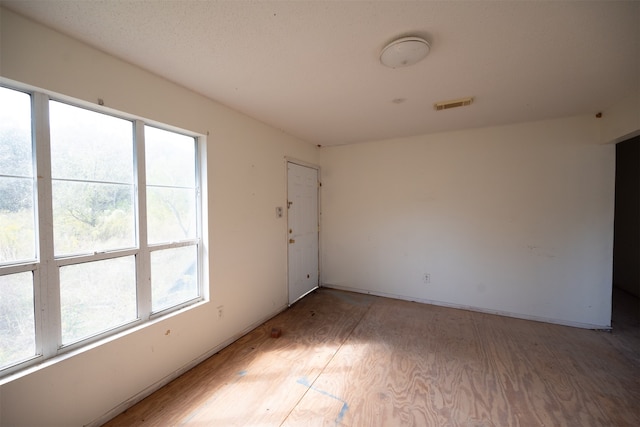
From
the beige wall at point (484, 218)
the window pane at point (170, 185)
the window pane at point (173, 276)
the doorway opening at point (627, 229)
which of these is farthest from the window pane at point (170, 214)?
the doorway opening at point (627, 229)

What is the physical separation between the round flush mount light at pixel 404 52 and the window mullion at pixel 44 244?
2.08 meters

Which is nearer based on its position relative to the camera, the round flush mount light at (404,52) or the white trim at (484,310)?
the round flush mount light at (404,52)

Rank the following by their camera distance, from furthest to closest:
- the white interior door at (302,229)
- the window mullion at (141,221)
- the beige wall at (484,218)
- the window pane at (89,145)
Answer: the white interior door at (302,229) → the beige wall at (484,218) → the window mullion at (141,221) → the window pane at (89,145)

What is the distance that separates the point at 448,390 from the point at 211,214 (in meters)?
2.45

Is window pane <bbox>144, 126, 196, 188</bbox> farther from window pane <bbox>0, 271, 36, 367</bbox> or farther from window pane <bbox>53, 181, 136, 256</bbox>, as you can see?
window pane <bbox>0, 271, 36, 367</bbox>

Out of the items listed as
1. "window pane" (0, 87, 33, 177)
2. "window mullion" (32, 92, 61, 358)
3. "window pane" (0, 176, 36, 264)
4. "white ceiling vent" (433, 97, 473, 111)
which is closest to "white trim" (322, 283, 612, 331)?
"white ceiling vent" (433, 97, 473, 111)

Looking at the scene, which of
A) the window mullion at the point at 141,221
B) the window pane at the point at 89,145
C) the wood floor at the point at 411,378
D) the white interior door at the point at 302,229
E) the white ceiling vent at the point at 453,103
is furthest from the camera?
the white interior door at the point at 302,229

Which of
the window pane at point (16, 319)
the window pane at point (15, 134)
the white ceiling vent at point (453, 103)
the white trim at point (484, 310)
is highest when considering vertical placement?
the white ceiling vent at point (453, 103)

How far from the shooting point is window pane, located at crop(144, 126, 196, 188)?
6.47ft

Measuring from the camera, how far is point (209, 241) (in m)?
2.31

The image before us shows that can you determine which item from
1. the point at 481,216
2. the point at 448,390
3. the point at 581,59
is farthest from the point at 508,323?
the point at 581,59

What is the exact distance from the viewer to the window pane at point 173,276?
2000 millimetres

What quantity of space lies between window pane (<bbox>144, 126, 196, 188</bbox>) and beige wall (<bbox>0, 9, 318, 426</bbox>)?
0.15 m

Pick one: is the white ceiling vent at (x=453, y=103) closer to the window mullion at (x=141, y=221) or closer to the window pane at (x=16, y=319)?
the window mullion at (x=141, y=221)
